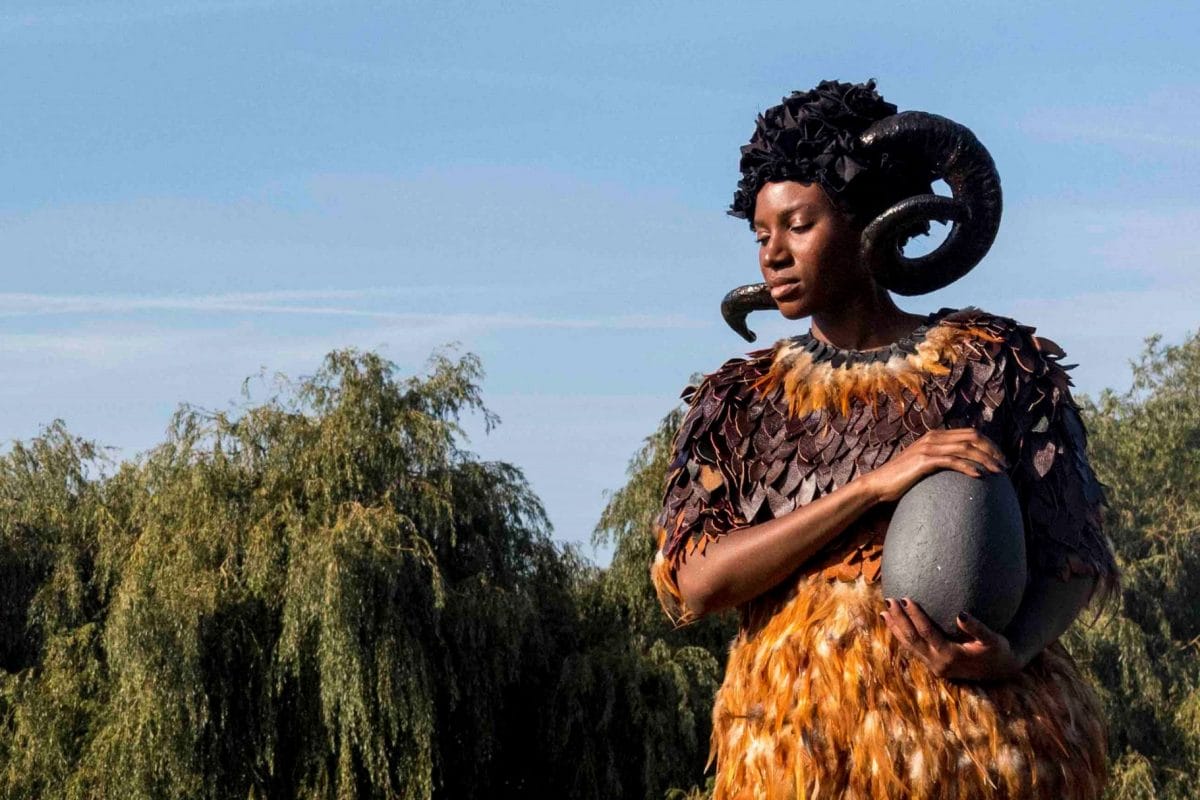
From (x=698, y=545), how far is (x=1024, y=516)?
66 centimetres

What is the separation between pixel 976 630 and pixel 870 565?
11.3 inches

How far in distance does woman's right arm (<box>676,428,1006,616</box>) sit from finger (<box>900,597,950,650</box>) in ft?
0.70

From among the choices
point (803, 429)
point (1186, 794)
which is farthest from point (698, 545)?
point (1186, 794)

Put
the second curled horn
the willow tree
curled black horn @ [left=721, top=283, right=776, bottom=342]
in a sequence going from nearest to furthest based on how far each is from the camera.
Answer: the second curled horn, curled black horn @ [left=721, top=283, right=776, bottom=342], the willow tree

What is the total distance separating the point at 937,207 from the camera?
354 cm

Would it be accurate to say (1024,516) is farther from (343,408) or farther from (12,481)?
(12,481)

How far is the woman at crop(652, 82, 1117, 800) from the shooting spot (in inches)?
129

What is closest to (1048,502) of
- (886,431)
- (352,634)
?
(886,431)

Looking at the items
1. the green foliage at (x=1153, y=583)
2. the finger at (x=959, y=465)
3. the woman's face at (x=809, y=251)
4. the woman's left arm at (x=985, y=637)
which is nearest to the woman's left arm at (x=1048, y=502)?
the woman's left arm at (x=985, y=637)

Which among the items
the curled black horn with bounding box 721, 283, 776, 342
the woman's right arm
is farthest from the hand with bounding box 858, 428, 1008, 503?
the curled black horn with bounding box 721, 283, 776, 342

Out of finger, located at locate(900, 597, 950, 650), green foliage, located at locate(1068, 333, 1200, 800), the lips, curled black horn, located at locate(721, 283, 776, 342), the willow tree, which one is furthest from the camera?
green foliage, located at locate(1068, 333, 1200, 800)

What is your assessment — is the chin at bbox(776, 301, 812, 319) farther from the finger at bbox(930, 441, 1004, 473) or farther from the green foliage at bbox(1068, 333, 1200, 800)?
the green foliage at bbox(1068, 333, 1200, 800)

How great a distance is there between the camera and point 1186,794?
1585 centimetres

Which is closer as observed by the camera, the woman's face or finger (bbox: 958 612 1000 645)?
finger (bbox: 958 612 1000 645)
